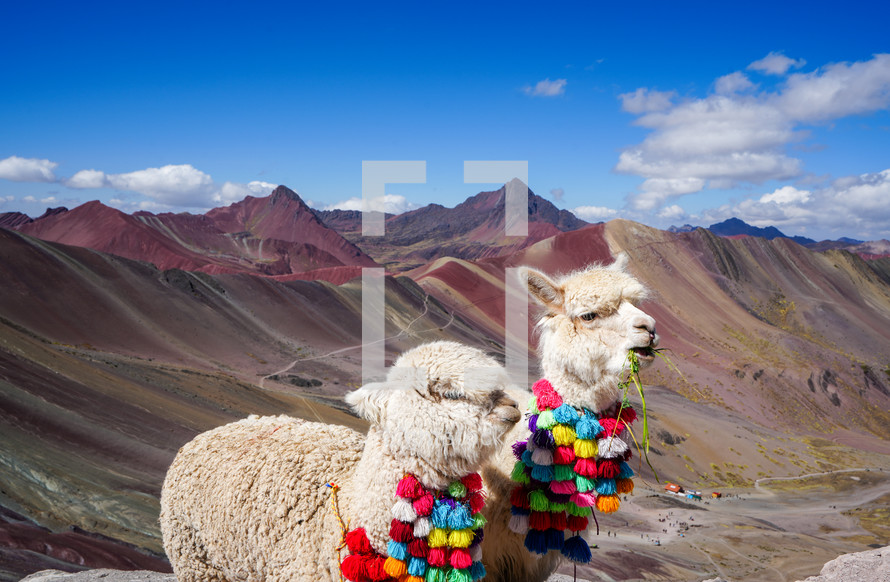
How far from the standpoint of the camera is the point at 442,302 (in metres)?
51.7

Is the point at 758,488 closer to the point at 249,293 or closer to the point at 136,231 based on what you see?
the point at 249,293

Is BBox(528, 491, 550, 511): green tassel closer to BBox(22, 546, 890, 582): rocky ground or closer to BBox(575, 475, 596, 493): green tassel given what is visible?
BBox(575, 475, 596, 493): green tassel

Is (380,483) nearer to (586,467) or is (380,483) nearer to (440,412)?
(440,412)

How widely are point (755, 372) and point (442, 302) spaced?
89.5ft

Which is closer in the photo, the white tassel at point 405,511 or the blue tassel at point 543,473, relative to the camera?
the white tassel at point 405,511

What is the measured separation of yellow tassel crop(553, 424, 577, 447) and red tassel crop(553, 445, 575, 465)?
0.04 m

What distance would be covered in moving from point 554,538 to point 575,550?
26 cm

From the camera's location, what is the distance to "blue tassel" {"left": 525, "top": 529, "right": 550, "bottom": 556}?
3.63m

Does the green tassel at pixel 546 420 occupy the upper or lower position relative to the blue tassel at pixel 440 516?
upper

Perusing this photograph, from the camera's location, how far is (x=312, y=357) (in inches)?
1246

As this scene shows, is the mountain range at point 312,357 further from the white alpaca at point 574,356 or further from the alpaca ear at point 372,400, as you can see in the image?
the alpaca ear at point 372,400

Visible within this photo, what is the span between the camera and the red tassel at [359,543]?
2.99m

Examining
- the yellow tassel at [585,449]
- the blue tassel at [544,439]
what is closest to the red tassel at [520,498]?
the blue tassel at [544,439]

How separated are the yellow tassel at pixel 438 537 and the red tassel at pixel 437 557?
0.10ft
